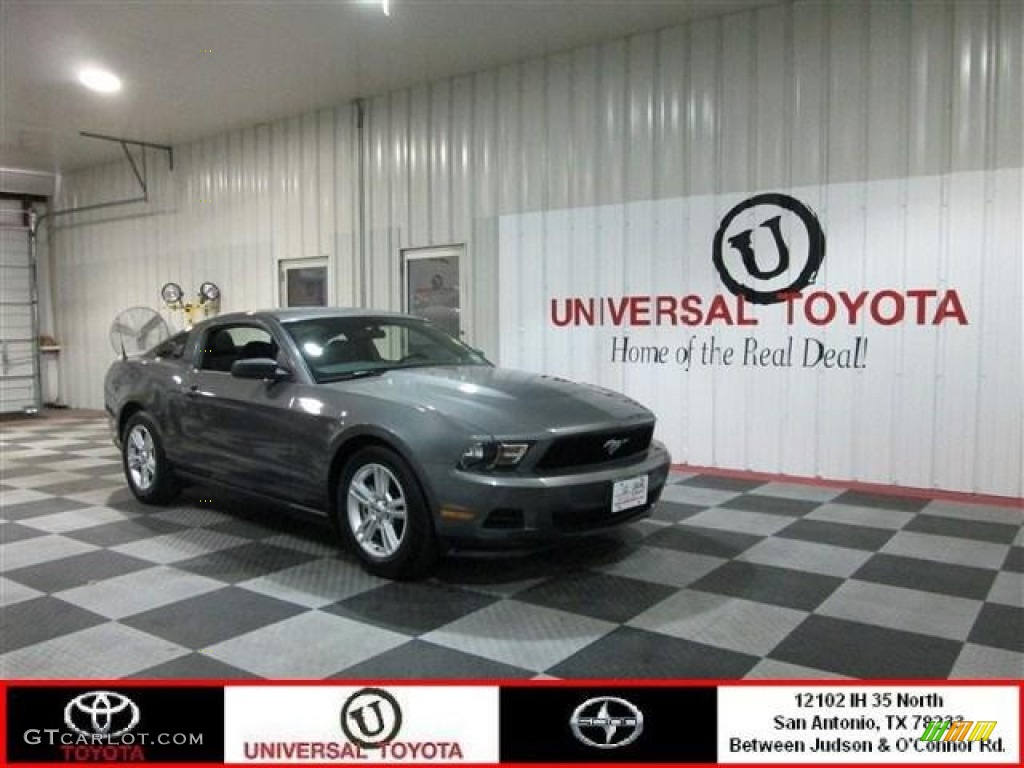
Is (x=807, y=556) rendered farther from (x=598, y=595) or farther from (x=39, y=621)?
(x=39, y=621)

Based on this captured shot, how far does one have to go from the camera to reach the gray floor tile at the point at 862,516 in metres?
5.39

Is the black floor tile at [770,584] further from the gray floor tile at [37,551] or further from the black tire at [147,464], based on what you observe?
the black tire at [147,464]

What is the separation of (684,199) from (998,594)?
427 cm

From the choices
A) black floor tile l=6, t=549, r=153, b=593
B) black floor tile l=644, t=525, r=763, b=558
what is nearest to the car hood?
black floor tile l=644, t=525, r=763, b=558

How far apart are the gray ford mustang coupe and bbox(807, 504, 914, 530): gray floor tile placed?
1721 mm

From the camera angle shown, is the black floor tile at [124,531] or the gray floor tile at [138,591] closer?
the gray floor tile at [138,591]

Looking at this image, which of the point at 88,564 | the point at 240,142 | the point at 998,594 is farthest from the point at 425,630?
the point at 240,142

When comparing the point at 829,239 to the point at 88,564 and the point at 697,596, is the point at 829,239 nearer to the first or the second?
the point at 697,596

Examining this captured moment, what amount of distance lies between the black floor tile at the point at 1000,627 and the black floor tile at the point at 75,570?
4.07 metres

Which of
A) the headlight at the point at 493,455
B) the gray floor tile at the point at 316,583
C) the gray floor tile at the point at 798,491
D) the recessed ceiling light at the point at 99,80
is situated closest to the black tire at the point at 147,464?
the gray floor tile at the point at 316,583

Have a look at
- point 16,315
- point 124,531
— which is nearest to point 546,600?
point 124,531

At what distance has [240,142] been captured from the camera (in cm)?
1112

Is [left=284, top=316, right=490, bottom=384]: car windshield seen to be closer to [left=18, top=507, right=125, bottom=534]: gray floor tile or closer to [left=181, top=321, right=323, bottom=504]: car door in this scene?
[left=181, top=321, right=323, bottom=504]: car door

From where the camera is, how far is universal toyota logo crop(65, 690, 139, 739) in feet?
8.59
